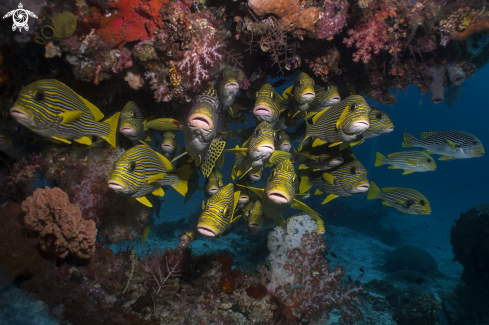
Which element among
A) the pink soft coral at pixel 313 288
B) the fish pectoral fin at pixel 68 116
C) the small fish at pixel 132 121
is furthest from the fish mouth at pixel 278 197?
the pink soft coral at pixel 313 288

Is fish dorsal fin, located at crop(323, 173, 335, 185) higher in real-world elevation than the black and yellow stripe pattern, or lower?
higher

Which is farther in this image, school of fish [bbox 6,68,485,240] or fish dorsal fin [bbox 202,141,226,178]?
fish dorsal fin [bbox 202,141,226,178]

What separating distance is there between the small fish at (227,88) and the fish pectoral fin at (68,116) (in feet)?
6.45

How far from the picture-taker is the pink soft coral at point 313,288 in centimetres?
469

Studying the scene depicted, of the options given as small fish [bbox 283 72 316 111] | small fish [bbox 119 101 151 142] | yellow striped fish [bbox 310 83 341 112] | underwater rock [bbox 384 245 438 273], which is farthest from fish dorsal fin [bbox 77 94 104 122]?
underwater rock [bbox 384 245 438 273]

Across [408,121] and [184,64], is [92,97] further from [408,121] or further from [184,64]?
[408,121]

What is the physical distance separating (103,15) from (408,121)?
146606 millimetres

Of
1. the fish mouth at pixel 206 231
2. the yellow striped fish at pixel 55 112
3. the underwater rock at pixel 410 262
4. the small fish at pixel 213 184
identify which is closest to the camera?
the yellow striped fish at pixel 55 112

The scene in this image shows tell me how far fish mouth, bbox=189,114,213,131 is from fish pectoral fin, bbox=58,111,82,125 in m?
1.43

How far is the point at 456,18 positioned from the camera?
367 centimetres

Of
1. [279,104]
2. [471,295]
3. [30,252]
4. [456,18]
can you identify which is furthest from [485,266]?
[30,252]

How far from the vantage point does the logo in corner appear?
2600mm

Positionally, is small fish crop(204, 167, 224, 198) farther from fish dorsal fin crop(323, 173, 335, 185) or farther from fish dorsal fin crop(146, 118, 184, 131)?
fish dorsal fin crop(323, 173, 335, 185)

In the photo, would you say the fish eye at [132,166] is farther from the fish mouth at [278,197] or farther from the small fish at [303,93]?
the small fish at [303,93]
